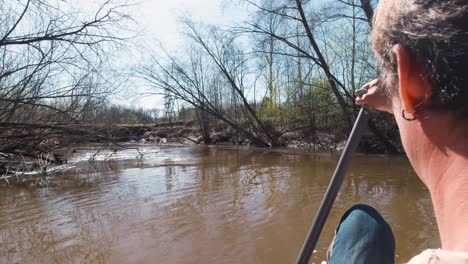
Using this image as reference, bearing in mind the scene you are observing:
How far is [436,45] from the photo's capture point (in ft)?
2.06

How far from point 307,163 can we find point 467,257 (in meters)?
11.7

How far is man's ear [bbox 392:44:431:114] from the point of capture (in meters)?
0.66

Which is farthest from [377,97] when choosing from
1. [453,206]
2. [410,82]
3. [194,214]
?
[194,214]

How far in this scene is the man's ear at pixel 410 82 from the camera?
656mm

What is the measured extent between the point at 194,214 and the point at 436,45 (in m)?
5.93

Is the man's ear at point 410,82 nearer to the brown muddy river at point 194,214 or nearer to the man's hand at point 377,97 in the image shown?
the man's hand at point 377,97

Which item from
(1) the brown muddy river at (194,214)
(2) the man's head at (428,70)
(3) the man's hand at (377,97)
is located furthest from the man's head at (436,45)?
(1) the brown muddy river at (194,214)

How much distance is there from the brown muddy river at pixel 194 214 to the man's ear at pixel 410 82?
3772 mm

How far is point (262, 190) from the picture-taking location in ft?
26.1

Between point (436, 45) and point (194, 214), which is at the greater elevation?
point (436, 45)

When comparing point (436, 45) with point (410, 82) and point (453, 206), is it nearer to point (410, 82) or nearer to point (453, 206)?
point (410, 82)

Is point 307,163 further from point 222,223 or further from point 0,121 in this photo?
point 0,121

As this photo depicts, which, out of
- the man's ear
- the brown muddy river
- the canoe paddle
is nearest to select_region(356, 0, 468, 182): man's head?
the man's ear

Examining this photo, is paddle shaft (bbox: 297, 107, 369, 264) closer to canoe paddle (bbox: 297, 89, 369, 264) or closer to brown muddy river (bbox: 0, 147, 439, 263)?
canoe paddle (bbox: 297, 89, 369, 264)
